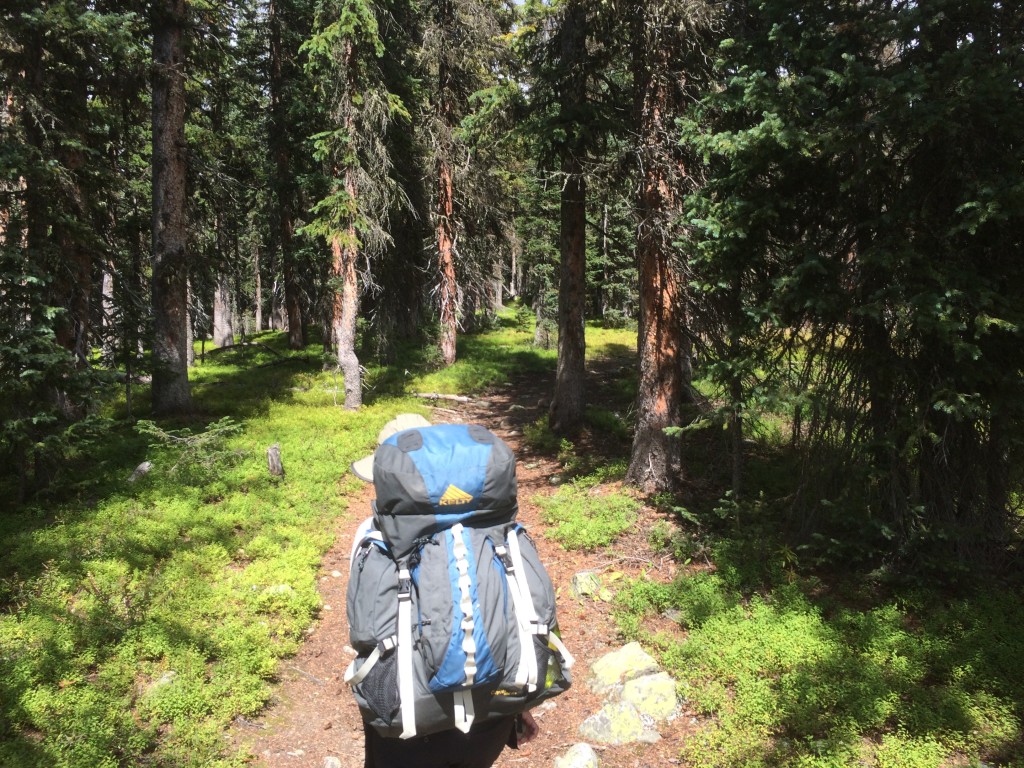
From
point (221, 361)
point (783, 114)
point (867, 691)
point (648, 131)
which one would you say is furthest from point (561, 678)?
point (221, 361)

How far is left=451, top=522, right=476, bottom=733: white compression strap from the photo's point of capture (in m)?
2.46

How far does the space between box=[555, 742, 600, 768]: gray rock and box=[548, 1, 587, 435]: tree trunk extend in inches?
328

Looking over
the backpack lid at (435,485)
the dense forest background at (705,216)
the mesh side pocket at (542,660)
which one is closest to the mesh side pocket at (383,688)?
the backpack lid at (435,485)

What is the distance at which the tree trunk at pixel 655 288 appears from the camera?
876 centimetres

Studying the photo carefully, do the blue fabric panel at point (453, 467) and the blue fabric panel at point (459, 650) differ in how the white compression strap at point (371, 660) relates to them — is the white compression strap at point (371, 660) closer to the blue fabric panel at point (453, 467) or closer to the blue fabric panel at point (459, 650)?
the blue fabric panel at point (459, 650)

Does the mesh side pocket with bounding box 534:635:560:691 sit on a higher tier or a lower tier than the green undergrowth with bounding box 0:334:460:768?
higher

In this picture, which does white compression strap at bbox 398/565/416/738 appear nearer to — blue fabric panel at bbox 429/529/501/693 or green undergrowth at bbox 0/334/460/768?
blue fabric panel at bbox 429/529/501/693

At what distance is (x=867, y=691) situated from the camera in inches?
191

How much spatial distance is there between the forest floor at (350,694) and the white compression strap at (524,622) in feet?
9.92

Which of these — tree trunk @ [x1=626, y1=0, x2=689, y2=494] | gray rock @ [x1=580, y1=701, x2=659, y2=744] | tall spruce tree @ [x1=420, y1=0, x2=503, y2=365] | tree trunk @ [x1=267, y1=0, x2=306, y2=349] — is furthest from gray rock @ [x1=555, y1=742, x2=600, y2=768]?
tree trunk @ [x1=267, y1=0, x2=306, y2=349]

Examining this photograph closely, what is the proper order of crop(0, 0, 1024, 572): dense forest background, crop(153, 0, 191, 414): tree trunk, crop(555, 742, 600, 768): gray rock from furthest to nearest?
crop(153, 0, 191, 414): tree trunk, crop(0, 0, 1024, 572): dense forest background, crop(555, 742, 600, 768): gray rock

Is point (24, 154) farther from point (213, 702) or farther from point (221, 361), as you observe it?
point (221, 361)

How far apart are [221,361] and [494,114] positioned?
1418 centimetres

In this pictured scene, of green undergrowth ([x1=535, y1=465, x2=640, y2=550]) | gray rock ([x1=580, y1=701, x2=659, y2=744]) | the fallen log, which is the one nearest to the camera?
gray rock ([x1=580, y1=701, x2=659, y2=744])
